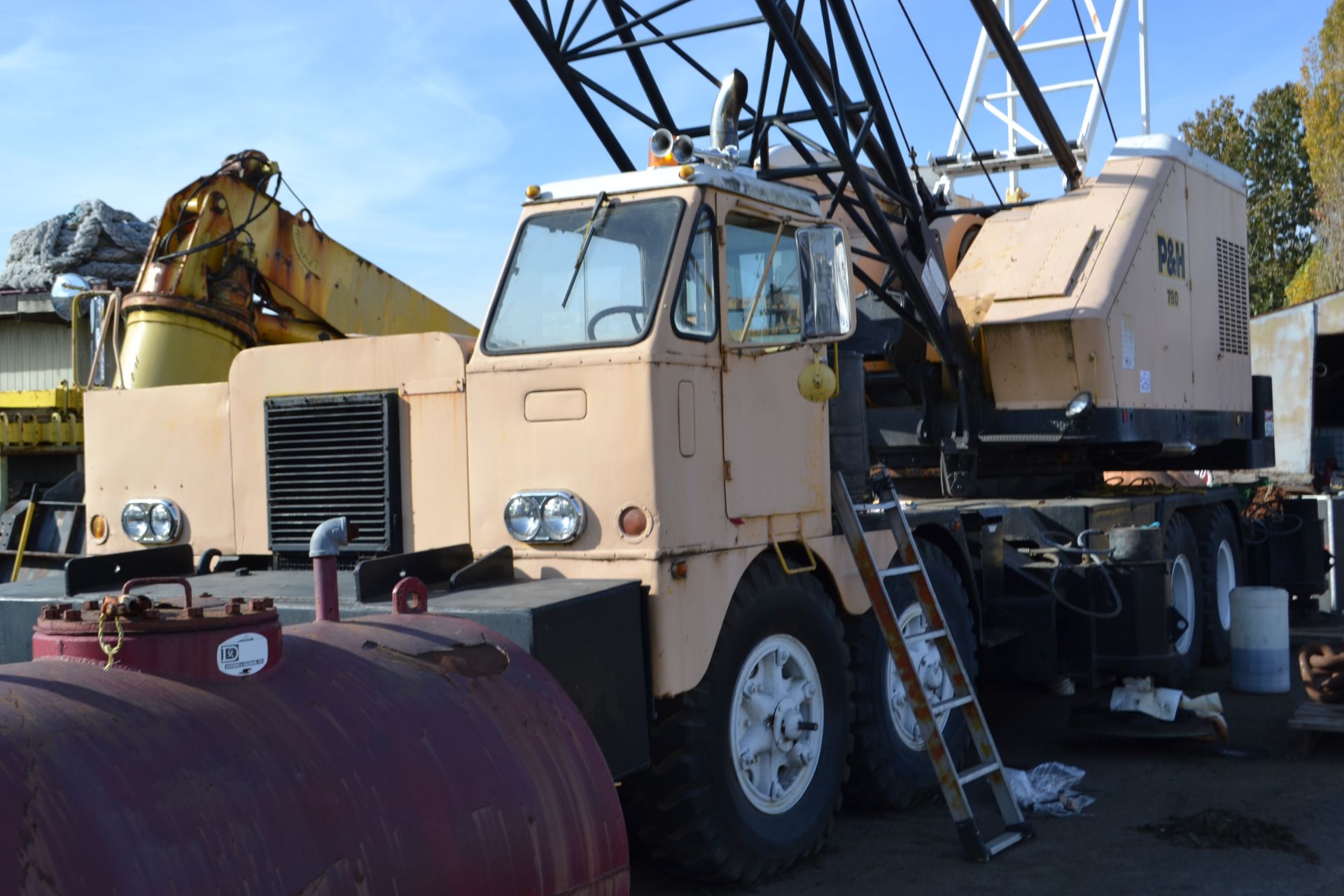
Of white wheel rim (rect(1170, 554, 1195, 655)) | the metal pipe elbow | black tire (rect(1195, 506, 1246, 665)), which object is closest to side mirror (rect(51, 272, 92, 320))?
the metal pipe elbow

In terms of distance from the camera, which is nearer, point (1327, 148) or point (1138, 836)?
point (1138, 836)

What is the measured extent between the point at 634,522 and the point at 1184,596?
622 cm

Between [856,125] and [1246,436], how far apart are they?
4.71m

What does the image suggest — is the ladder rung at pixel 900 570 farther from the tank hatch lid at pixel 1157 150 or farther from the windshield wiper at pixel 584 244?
the tank hatch lid at pixel 1157 150

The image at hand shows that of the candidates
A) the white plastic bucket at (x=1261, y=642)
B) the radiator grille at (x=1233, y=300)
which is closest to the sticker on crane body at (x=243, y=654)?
the white plastic bucket at (x=1261, y=642)

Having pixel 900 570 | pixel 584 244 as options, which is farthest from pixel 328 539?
pixel 900 570

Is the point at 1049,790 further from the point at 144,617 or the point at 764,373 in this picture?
the point at 144,617

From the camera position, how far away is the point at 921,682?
5.57m

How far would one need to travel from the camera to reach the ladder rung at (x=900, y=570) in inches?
221

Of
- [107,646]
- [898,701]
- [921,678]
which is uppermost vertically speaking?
[107,646]

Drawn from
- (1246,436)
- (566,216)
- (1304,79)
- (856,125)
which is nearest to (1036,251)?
(856,125)

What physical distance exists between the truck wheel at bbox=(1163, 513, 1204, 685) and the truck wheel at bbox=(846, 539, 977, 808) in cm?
306

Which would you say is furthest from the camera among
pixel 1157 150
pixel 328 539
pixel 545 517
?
pixel 1157 150

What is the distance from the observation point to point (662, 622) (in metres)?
4.52
